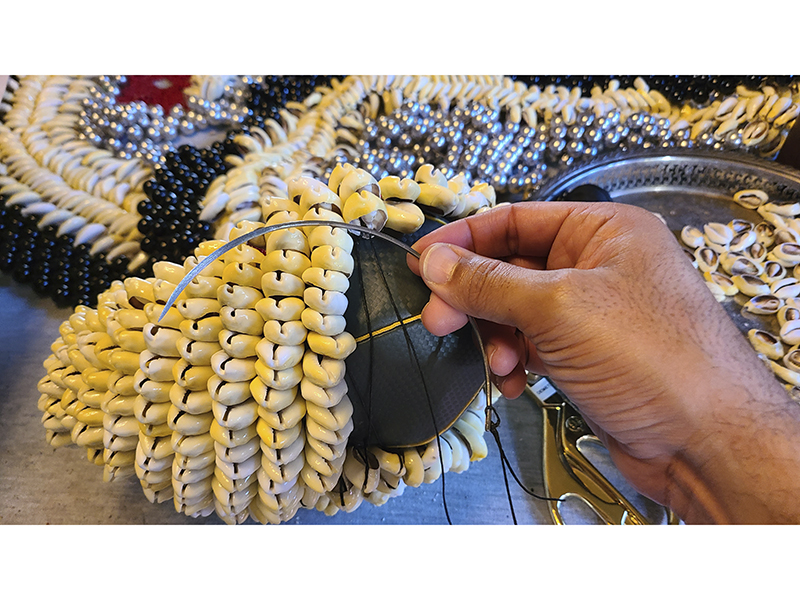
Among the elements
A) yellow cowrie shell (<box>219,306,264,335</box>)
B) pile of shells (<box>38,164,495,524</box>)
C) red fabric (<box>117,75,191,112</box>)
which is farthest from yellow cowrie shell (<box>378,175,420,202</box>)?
red fabric (<box>117,75,191,112</box>)

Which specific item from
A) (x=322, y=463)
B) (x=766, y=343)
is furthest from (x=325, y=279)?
(x=766, y=343)

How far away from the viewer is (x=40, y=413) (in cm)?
98

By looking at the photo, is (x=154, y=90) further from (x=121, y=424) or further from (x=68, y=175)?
(x=121, y=424)

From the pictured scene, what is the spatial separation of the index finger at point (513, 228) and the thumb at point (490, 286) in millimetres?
94

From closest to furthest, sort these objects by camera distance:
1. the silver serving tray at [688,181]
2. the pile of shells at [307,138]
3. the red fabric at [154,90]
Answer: the pile of shells at [307,138], the silver serving tray at [688,181], the red fabric at [154,90]

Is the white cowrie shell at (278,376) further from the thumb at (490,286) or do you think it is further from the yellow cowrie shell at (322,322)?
the thumb at (490,286)

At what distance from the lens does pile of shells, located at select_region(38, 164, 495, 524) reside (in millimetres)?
595

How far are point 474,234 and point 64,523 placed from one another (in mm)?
822

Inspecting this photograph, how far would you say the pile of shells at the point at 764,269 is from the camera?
103 cm

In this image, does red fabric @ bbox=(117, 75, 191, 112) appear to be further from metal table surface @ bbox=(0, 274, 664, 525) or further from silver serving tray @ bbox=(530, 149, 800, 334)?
silver serving tray @ bbox=(530, 149, 800, 334)

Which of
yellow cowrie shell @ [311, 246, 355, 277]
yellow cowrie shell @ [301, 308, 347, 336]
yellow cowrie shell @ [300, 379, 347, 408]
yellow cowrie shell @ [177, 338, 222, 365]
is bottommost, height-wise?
yellow cowrie shell @ [300, 379, 347, 408]

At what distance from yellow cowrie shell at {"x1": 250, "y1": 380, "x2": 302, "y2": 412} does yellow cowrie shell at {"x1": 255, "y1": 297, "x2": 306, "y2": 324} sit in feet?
0.26

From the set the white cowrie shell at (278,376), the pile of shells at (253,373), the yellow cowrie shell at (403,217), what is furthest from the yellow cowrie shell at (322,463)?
the yellow cowrie shell at (403,217)

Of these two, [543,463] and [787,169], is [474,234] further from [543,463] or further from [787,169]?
[787,169]
